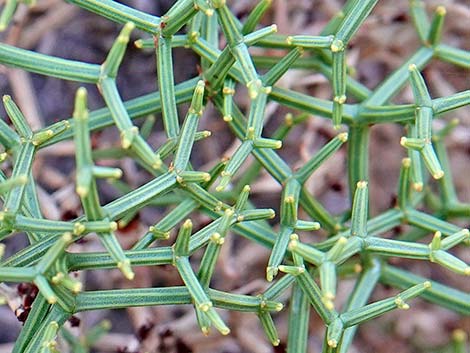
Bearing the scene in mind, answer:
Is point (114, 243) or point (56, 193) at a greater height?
point (56, 193)

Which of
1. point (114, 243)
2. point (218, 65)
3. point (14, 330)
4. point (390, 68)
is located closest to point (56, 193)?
point (14, 330)

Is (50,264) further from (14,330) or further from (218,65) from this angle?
(14,330)

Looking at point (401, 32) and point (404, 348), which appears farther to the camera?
point (404, 348)

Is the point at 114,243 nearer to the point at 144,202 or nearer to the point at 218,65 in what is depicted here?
the point at 144,202

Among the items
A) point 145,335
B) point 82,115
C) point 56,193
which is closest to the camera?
point 82,115

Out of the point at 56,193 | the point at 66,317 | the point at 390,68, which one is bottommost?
the point at 66,317

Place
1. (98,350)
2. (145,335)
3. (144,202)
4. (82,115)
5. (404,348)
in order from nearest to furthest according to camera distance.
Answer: (82,115) < (144,202) < (145,335) < (98,350) < (404,348)

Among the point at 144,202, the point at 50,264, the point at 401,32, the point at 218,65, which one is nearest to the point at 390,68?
the point at 401,32
